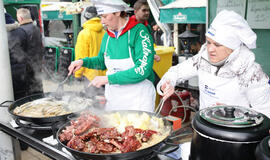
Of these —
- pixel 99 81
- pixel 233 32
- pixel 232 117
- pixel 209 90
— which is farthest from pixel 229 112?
pixel 99 81

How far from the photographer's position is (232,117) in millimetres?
1216

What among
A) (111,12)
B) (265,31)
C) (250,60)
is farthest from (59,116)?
(265,31)

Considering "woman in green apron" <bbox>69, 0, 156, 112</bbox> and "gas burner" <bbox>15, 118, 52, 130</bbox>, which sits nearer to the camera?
"gas burner" <bbox>15, 118, 52, 130</bbox>

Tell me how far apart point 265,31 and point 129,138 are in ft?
9.81

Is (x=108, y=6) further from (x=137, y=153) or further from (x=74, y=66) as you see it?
(x=137, y=153)

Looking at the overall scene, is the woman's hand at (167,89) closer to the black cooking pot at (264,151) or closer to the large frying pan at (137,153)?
the large frying pan at (137,153)

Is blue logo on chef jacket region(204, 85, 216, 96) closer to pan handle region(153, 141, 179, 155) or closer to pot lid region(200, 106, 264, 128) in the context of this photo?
pan handle region(153, 141, 179, 155)

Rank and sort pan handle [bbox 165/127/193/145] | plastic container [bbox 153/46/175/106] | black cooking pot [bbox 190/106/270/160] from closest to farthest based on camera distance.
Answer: black cooking pot [bbox 190/106/270/160] → pan handle [bbox 165/127/193/145] → plastic container [bbox 153/46/175/106]

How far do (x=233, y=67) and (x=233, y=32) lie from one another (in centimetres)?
29

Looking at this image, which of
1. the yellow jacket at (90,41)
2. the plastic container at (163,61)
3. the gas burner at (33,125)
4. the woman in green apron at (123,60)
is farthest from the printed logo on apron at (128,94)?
the plastic container at (163,61)

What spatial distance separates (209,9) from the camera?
4.25m

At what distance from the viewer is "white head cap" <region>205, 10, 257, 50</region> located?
1.99 metres

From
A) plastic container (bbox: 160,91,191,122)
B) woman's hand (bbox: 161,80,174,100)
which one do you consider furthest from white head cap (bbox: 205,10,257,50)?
plastic container (bbox: 160,91,191,122)

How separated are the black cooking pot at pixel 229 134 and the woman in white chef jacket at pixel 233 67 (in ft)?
2.58
